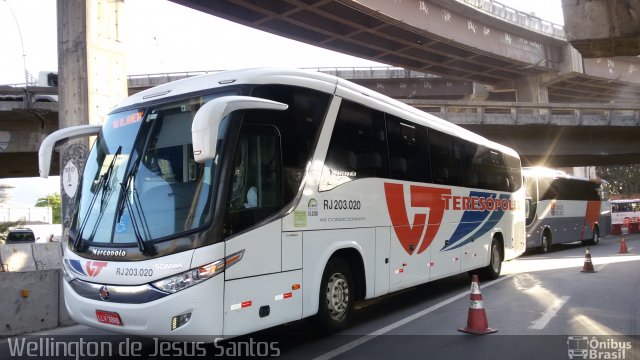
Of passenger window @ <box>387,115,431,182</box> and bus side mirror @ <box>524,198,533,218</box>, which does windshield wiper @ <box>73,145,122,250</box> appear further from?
bus side mirror @ <box>524,198,533,218</box>

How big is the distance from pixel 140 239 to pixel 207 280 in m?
0.86

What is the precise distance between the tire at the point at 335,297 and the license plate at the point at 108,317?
8.34ft

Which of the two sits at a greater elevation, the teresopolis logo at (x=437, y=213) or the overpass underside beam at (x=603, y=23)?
the overpass underside beam at (x=603, y=23)

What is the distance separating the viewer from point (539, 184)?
21.5 m

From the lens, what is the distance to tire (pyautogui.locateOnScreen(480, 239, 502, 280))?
41.1 ft

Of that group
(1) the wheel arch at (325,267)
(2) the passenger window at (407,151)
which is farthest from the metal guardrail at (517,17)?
(1) the wheel arch at (325,267)

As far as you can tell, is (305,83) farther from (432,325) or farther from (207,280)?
(432,325)

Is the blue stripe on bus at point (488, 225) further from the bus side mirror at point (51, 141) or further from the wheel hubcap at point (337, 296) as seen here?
the bus side mirror at point (51, 141)

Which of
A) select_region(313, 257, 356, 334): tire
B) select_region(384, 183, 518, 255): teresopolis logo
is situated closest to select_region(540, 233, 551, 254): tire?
select_region(384, 183, 518, 255): teresopolis logo

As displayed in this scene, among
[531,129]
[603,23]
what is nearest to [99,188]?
[603,23]

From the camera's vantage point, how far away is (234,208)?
17.5 ft

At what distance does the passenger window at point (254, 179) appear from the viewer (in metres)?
5.37

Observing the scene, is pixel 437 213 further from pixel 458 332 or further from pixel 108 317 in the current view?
pixel 108 317

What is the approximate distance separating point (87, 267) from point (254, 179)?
2.10 metres
